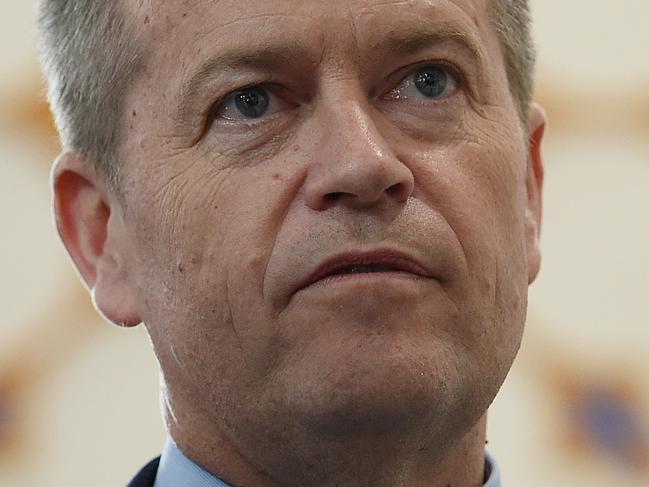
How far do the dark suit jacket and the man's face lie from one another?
0.25 meters

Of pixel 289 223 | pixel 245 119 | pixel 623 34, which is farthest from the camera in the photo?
pixel 623 34

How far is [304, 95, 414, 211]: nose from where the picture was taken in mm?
1769

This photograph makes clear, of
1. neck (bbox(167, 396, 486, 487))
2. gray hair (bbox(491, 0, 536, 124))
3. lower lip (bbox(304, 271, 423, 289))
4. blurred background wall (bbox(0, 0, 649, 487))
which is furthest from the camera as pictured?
blurred background wall (bbox(0, 0, 649, 487))

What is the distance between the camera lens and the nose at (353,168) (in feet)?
5.80

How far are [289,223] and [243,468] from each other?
45 centimetres

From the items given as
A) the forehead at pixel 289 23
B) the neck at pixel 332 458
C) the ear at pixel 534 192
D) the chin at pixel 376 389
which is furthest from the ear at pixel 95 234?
the ear at pixel 534 192

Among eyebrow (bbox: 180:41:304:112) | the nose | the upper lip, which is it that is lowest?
the upper lip

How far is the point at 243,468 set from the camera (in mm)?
2020

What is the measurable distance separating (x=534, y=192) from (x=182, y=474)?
32.3 inches

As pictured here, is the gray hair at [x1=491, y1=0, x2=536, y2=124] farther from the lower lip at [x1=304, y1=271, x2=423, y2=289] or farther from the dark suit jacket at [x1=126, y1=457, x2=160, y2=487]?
the dark suit jacket at [x1=126, y1=457, x2=160, y2=487]

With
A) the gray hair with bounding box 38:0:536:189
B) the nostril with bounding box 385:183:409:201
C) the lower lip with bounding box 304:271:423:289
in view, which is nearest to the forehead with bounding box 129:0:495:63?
the gray hair with bounding box 38:0:536:189

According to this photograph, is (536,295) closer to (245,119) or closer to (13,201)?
(13,201)

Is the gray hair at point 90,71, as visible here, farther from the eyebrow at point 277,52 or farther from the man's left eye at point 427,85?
the man's left eye at point 427,85

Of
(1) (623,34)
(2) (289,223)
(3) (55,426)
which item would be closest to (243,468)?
(2) (289,223)
